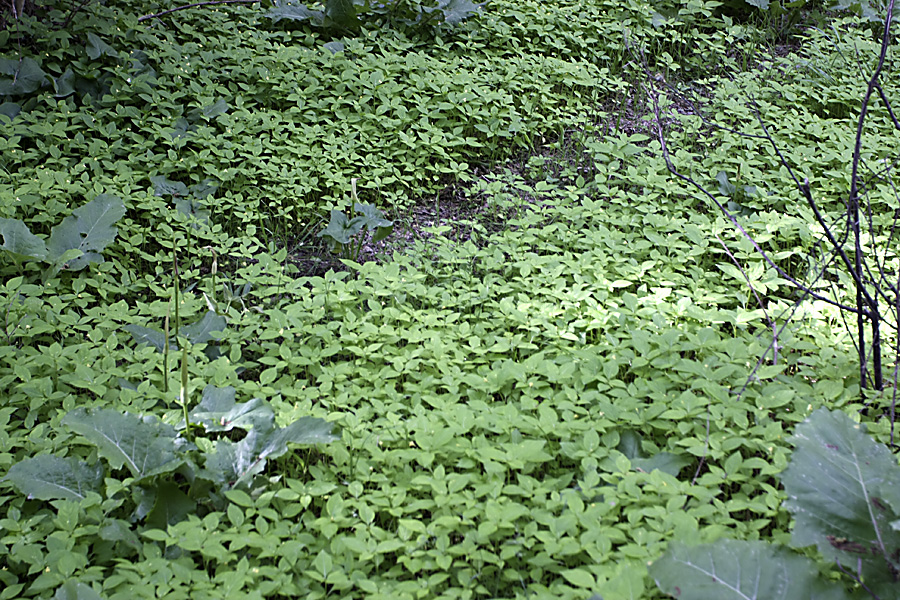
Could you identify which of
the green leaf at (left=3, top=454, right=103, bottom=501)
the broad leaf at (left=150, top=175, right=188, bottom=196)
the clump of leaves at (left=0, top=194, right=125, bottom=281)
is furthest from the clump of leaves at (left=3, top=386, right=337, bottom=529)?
the broad leaf at (left=150, top=175, right=188, bottom=196)

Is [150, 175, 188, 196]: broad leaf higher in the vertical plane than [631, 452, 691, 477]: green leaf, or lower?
lower

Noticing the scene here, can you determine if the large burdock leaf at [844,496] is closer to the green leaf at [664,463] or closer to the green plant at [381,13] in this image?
the green leaf at [664,463]

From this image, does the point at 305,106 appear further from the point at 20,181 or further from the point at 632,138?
the point at 632,138

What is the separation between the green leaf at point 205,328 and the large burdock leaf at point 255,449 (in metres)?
0.79

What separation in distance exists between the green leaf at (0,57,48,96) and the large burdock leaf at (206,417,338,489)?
143 inches

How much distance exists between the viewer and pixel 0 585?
1.93m

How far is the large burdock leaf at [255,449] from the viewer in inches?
87.0

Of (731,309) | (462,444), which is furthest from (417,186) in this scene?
(462,444)

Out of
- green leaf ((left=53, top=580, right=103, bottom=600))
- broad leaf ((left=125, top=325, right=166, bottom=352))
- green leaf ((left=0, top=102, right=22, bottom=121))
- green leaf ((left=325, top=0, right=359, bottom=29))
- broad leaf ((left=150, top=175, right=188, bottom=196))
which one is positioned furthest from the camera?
green leaf ((left=325, top=0, right=359, bottom=29))

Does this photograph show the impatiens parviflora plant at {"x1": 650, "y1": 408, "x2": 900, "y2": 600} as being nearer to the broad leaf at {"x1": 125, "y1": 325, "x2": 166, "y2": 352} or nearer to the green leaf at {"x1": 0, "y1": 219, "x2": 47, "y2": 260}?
the broad leaf at {"x1": 125, "y1": 325, "x2": 166, "y2": 352}

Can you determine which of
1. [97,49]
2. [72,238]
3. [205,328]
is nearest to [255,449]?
[205,328]

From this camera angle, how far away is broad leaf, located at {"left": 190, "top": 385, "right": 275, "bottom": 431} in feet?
7.71

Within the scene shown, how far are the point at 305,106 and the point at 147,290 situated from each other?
1920 mm

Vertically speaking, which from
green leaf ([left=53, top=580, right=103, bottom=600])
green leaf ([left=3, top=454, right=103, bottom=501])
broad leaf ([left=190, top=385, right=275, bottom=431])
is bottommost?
green leaf ([left=3, top=454, right=103, bottom=501])
